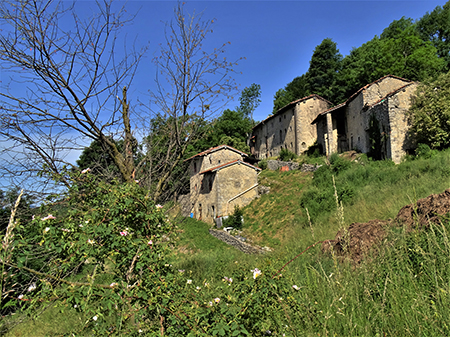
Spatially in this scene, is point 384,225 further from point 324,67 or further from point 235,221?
point 324,67

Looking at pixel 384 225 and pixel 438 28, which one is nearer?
pixel 384 225

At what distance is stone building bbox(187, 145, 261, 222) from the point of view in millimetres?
24125

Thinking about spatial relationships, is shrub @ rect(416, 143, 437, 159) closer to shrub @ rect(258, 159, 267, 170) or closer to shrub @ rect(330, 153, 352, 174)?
shrub @ rect(330, 153, 352, 174)

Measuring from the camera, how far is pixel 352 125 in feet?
81.5

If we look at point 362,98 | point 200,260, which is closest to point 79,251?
point 200,260

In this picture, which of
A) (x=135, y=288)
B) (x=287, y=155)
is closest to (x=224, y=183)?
(x=287, y=155)

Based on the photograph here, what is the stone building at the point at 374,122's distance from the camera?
1847cm

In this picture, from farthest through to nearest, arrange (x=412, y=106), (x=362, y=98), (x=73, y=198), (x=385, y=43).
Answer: (x=385, y=43), (x=362, y=98), (x=412, y=106), (x=73, y=198)

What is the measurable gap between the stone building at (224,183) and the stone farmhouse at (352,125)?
895 cm

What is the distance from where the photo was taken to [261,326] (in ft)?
7.77

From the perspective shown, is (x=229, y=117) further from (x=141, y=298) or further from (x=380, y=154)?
(x=141, y=298)

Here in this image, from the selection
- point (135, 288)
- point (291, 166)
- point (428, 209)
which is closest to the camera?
point (135, 288)

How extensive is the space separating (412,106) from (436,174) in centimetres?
885

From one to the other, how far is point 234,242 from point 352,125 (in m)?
15.7
